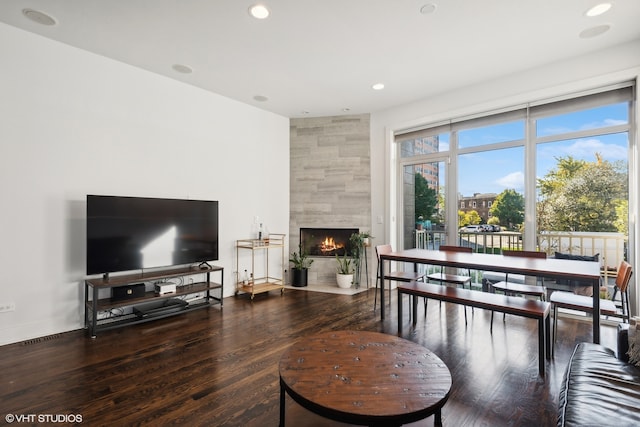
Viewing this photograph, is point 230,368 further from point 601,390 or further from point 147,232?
point 601,390

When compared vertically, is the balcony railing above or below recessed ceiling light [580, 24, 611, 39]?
below

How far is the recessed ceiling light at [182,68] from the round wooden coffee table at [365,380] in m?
3.42

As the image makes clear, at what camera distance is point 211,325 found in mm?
3359

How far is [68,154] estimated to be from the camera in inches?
127

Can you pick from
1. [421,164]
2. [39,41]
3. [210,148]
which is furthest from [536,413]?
[39,41]

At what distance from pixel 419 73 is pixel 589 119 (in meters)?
1.98

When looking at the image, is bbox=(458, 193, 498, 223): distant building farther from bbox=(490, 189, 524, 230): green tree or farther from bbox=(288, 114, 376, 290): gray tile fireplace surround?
bbox=(288, 114, 376, 290): gray tile fireplace surround

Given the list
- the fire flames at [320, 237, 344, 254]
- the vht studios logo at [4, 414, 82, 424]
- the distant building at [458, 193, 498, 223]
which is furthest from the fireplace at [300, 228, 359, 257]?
the vht studios logo at [4, 414, 82, 424]

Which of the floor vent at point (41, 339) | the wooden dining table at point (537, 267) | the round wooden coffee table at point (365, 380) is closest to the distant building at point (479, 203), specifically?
the wooden dining table at point (537, 267)

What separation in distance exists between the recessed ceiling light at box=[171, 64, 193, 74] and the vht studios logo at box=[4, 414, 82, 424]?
3.44m

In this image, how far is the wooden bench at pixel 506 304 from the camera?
91.2 inches

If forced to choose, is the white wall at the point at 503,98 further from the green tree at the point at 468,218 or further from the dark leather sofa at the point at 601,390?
the dark leather sofa at the point at 601,390

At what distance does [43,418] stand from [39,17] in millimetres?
3206

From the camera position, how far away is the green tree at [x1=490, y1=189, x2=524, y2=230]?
403 cm
